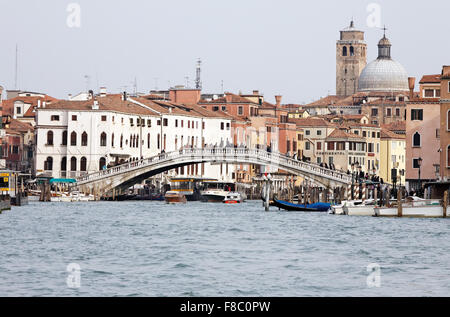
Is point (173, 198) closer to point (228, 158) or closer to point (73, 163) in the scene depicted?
point (228, 158)

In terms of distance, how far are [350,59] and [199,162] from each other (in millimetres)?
71278

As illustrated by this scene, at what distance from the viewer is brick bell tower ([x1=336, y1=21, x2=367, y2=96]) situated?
4862 inches

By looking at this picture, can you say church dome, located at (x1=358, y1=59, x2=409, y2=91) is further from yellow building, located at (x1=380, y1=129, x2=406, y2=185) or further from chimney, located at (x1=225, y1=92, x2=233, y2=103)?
chimney, located at (x1=225, y1=92, x2=233, y2=103)

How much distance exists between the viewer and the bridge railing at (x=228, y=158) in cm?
5362

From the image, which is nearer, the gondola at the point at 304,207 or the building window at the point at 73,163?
the gondola at the point at 304,207

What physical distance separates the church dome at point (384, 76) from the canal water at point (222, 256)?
75072 millimetres

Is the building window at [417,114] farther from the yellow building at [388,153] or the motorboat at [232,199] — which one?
the yellow building at [388,153]

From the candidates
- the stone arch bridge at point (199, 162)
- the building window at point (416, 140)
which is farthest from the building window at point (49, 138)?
the building window at point (416, 140)

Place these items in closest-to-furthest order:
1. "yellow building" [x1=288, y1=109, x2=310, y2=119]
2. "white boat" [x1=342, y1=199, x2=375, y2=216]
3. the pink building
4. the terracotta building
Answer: "white boat" [x1=342, y1=199, x2=375, y2=216] < the terracotta building < the pink building < "yellow building" [x1=288, y1=109, x2=310, y2=119]

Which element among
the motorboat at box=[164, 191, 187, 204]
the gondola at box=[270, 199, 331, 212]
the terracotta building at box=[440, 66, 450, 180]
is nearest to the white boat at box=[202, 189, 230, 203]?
the motorboat at box=[164, 191, 187, 204]

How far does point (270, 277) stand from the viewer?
792 inches

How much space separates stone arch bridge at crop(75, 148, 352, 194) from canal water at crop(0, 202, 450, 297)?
51.3ft


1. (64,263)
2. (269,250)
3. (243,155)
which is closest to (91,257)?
(64,263)
